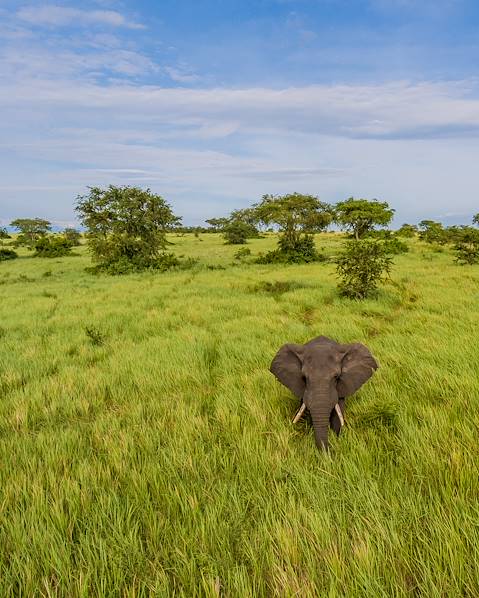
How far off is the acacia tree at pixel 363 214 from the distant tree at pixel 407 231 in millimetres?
18164

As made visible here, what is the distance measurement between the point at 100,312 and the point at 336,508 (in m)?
10.5

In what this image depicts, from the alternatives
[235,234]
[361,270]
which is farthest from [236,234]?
[361,270]

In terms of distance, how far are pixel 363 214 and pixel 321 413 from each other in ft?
129

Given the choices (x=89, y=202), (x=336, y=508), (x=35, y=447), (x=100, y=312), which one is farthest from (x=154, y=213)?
(x=336, y=508)

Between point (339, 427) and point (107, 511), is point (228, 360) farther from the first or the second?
point (107, 511)

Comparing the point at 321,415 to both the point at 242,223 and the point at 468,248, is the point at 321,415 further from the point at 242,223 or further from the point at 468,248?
the point at 242,223

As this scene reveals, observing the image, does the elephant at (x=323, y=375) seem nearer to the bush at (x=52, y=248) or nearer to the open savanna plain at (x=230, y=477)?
the open savanna plain at (x=230, y=477)

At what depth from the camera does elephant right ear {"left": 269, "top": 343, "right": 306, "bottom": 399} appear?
3.86 m

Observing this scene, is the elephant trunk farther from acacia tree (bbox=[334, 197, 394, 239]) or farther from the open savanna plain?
acacia tree (bbox=[334, 197, 394, 239])

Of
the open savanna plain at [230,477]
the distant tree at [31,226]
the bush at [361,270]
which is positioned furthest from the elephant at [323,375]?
the distant tree at [31,226]

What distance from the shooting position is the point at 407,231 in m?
57.4

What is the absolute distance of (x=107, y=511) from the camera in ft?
8.70

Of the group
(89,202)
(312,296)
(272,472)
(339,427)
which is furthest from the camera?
(89,202)

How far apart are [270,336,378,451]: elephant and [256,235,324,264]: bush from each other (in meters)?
23.7
